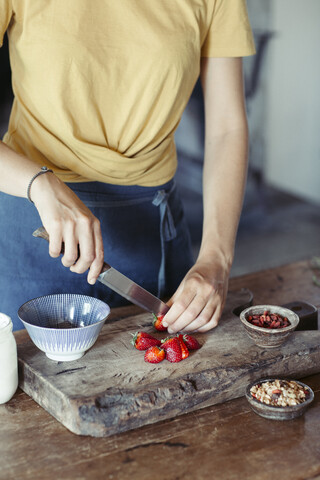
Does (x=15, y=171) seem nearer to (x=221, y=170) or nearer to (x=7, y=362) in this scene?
(x=7, y=362)

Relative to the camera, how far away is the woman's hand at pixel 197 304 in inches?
51.5

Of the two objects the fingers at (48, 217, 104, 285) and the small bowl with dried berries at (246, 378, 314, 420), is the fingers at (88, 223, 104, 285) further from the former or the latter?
the small bowl with dried berries at (246, 378, 314, 420)

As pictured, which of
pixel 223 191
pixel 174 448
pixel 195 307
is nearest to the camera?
pixel 174 448

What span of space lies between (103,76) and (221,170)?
42cm

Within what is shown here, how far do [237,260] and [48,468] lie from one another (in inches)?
129

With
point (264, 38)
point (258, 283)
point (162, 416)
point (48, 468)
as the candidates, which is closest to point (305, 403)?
point (162, 416)

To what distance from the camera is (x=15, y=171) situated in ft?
3.99

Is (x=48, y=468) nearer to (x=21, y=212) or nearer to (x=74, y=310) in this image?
(x=74, y=310)

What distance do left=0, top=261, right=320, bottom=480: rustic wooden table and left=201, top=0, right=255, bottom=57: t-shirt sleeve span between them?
2.94 feet

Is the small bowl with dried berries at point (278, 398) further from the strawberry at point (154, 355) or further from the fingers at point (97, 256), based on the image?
the fingers at point (97, 256)

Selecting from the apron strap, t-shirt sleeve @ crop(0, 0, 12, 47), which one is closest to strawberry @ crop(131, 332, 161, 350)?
the apron strap

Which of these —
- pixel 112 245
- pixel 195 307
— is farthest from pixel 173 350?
pixel 112 245

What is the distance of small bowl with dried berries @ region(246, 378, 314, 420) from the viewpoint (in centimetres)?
108

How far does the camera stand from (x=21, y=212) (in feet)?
4.75
